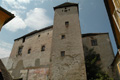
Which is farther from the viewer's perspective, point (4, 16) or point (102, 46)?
point (102, 46)

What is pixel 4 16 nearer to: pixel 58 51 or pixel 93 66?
pixel 58 51

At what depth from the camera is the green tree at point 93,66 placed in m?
14.3

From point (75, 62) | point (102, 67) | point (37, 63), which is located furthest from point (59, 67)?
point (102, 67)

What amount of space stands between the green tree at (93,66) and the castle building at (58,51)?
31.1 inches

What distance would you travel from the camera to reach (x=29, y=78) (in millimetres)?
15172

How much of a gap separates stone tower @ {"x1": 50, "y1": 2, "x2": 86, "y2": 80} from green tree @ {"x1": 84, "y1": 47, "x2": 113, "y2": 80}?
3.03m

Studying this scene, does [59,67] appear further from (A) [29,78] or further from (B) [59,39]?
(A) [29,78]

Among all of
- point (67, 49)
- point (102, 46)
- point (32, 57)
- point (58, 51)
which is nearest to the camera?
point (67, 49)

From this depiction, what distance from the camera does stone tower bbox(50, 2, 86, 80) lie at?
39.6 feet

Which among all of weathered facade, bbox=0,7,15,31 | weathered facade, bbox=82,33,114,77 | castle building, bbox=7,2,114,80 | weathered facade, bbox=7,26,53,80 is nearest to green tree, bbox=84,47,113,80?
weathered facade, bbox=82,33,114,77

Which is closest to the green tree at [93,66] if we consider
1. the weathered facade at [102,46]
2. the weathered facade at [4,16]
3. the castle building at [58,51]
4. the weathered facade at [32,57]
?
the weathered facade at [102,46]

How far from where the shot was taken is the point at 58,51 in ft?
45.6

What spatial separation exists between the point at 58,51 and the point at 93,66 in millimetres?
6087

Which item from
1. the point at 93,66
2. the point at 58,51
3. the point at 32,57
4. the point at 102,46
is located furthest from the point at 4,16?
the point at 102,46
